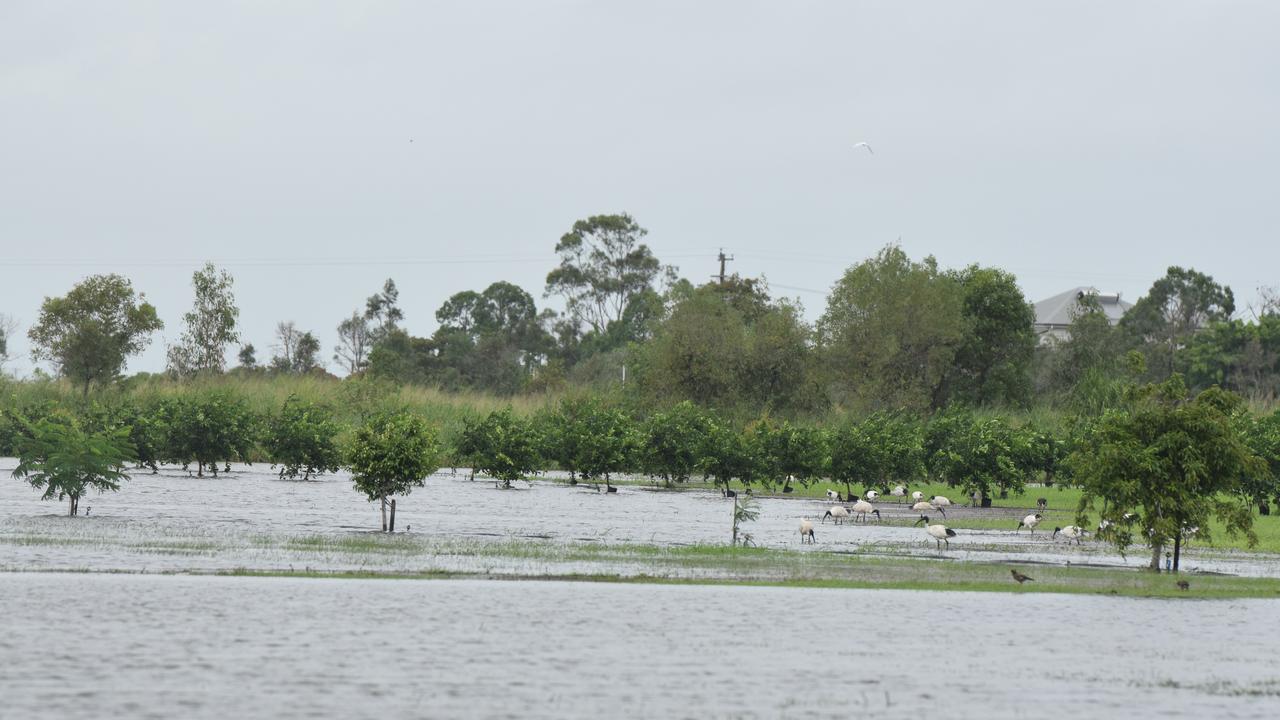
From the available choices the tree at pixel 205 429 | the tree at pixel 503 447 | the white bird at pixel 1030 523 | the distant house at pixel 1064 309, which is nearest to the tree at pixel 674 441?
the tree at pixel 503 447

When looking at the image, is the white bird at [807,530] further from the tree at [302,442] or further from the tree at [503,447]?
the tree at [302,442]

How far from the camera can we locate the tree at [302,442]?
210 ft

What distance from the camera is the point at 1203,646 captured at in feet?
64.8

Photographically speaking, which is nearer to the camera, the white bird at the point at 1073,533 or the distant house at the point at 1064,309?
the white bird at the point at 1073,533

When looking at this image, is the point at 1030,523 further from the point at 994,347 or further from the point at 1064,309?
the point at 1064,309

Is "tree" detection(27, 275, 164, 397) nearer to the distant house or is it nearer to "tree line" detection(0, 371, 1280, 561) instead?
"tree line" detection(0, 371, 1280, 561)

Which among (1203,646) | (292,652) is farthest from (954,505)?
(292,652)

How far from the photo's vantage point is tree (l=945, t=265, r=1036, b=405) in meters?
107

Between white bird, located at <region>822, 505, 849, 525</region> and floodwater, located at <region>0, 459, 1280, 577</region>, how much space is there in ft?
1.65

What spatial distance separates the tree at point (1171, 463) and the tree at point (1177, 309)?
105 metres

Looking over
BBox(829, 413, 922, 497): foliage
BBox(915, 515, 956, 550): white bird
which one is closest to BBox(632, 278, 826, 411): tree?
BBox(829, 413, 922, 497): foliage

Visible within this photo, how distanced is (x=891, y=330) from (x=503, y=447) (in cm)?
4326

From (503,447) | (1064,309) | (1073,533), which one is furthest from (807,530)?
(1064,309)

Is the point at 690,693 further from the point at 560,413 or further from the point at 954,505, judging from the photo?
the point at 560,413
